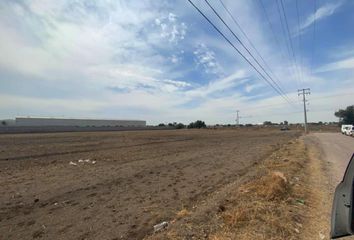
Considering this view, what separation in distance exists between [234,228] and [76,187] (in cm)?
666

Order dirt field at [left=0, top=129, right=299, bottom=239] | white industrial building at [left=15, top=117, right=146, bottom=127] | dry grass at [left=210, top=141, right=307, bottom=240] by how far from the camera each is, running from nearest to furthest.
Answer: dry grass at [left=210, top=141, right=307, bottom=240] < dirt field at [left=0, top=129, right=299, bottom=239] < white industrial building at [left=15, top=117, right=146, bottom=127]

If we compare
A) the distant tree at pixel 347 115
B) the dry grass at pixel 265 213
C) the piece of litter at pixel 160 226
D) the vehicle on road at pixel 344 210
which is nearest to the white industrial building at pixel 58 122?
the distant tree at pixel 347 115

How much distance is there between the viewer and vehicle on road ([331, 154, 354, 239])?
6.97 ft

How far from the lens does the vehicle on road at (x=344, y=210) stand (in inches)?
83.6

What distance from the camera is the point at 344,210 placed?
218 cm

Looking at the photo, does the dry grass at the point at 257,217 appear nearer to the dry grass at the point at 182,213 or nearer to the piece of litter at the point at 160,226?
the dry grass at the point at 182,213

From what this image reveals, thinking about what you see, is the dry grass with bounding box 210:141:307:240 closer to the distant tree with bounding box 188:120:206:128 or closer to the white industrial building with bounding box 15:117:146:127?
the white industrial building with bounding box 15:117:146:127

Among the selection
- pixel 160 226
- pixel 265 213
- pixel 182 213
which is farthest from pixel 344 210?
pixel 182 213

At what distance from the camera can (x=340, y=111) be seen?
135625 millimetres

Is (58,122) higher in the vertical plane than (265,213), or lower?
higher

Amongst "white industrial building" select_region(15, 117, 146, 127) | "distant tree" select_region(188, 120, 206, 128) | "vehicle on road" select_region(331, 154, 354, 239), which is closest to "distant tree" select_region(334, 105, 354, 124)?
"distant tree" select_region(188, 120, 206, 128)

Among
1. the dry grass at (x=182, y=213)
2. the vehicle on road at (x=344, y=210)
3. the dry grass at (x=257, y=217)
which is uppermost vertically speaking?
the vehicle on road at (x=344, y=210)

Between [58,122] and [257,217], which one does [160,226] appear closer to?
[257,217]

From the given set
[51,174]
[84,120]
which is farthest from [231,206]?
[84,120]
